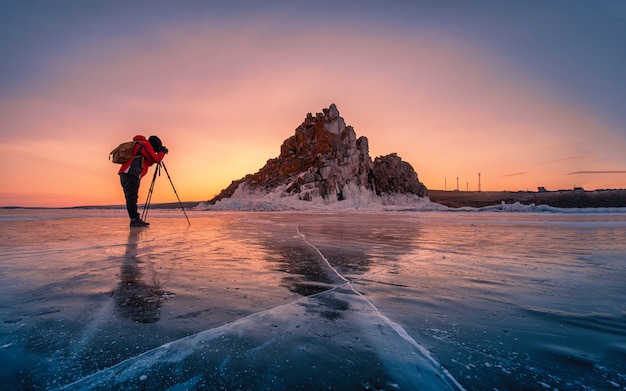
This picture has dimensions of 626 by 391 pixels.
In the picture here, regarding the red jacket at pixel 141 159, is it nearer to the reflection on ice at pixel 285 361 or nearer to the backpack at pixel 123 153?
the backpack at pixel 123 153

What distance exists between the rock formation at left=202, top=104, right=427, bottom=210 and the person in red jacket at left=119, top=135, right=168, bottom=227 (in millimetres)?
40559

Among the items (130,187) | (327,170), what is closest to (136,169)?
(130,187)

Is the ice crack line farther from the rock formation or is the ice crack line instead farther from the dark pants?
the rock formation

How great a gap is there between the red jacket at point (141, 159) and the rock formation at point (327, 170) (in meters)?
40.5

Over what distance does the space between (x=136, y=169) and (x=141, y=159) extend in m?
0.37

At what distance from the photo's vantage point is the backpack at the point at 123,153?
32.1 ft

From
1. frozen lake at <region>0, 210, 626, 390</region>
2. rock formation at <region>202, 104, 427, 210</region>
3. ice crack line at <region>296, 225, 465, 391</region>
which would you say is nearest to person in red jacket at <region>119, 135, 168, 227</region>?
frozen lake at <region>0, 210, 626, 390</region>

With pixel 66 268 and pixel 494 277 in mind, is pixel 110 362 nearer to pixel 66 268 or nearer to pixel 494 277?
pixel 66 268

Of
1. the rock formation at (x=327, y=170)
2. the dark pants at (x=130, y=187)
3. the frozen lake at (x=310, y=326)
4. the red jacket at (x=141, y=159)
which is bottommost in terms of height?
the frozen lake at (x=310, y=326)

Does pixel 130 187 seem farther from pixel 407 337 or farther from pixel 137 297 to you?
pixel 407 337

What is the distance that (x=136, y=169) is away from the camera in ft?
32.6

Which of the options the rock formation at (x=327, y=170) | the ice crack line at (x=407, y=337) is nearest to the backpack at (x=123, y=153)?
the ice crack line at (x=407, y=337)

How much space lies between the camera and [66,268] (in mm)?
3580

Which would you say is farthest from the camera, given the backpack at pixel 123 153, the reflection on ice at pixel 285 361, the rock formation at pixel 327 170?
the rock formation at pixel 327 170
